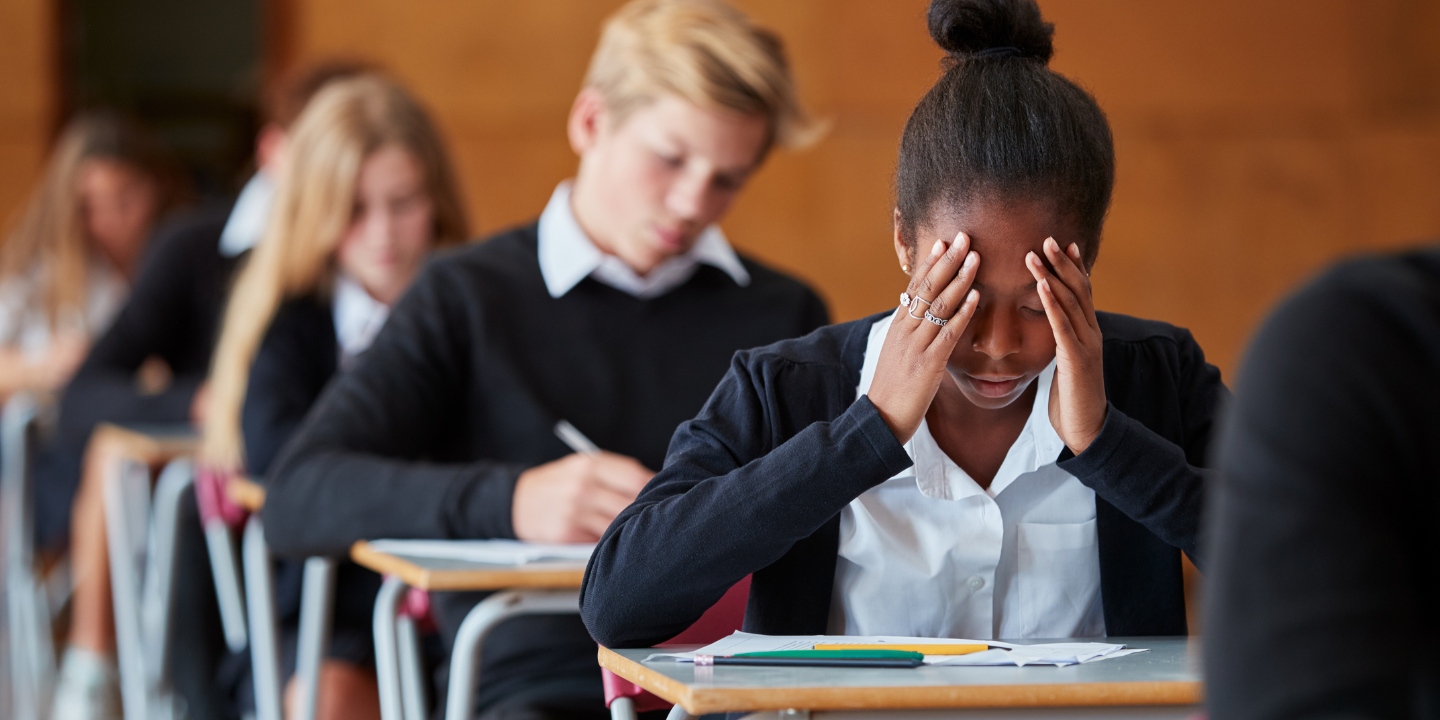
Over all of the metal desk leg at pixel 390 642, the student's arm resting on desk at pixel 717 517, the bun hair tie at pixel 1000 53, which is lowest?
the metal desk leg at pixel 390 642

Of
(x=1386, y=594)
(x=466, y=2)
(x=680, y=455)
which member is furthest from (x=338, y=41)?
(x=1386, y=594)

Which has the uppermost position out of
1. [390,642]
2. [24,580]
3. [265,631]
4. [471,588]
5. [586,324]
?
[586,324]

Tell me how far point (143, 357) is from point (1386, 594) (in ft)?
10.6

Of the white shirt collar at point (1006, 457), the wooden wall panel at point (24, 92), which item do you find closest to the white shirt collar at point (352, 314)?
the white shirt collar at point (1006, 457)

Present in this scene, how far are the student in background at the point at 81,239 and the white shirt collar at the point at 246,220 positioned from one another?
37.1 inches

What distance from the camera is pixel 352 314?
8.55ft

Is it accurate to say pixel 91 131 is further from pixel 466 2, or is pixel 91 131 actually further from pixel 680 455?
pixel 680 455

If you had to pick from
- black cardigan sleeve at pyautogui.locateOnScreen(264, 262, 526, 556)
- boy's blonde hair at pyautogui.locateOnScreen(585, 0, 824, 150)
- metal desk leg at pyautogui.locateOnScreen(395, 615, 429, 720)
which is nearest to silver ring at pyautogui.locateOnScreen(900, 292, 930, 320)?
black cardigan sleeve at pyautogui.locateOnScreen(264, 262, 526, 556)

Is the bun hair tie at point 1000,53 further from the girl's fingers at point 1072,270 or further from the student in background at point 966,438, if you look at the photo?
the girl's fingers at point 1072,270

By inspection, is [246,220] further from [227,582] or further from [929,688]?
[929,688]

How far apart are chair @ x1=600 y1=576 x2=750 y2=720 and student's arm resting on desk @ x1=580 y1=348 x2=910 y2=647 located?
2.1 inches

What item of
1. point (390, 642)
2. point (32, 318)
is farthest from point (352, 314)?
point (32, 318)

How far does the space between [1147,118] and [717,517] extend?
4.58 meters

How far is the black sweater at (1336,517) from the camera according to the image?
626mm
